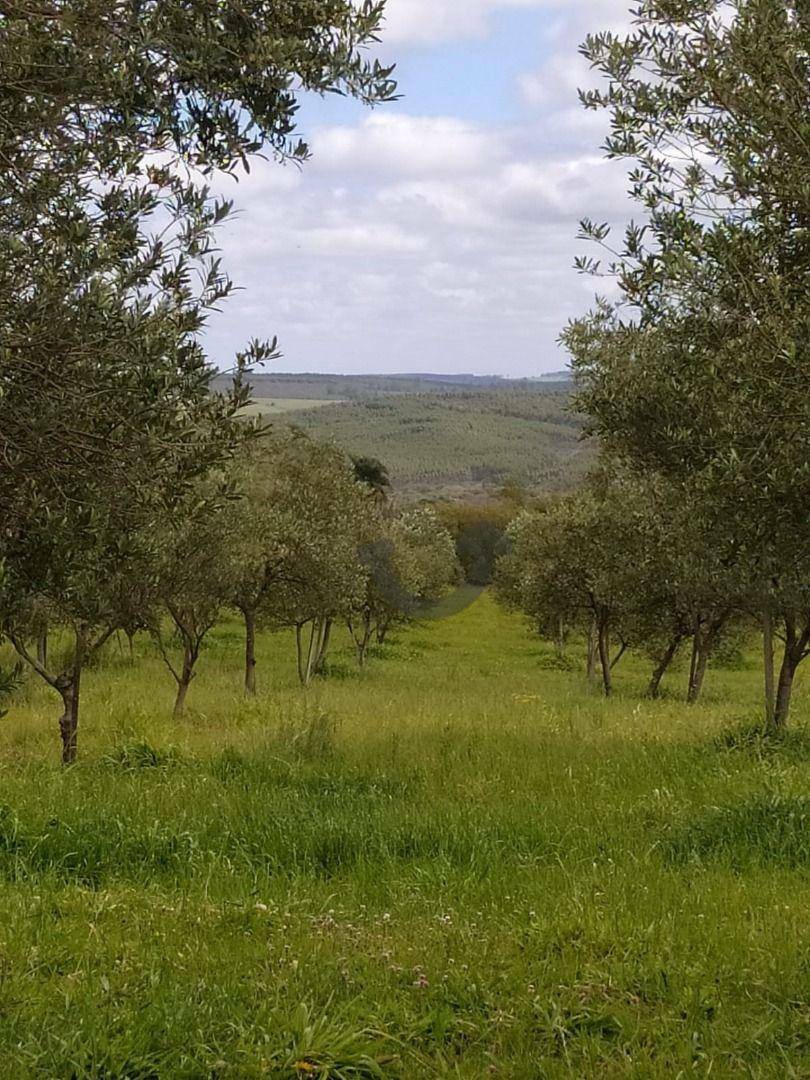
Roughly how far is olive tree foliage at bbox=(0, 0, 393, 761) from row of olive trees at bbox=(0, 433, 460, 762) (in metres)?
0.11

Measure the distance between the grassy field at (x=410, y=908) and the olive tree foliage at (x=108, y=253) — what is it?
2532 mm

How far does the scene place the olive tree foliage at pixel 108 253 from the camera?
4.02 meters

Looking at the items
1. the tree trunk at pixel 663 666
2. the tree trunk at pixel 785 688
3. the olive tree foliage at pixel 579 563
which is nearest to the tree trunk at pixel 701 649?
the tree trunk at pixel 663 666

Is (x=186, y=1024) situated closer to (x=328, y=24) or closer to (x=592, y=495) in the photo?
(x=328, y=24)

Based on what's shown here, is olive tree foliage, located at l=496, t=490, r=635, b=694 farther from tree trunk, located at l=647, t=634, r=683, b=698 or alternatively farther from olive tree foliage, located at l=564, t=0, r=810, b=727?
olive tree foliage, located at l=564, t=0, r=810, b=727

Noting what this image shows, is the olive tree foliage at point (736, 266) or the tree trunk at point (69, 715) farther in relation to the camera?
the tree trunk at point (69, 715)

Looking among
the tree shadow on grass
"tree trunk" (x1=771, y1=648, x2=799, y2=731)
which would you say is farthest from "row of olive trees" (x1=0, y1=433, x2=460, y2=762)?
"tree trunk" (x1=771, y1=648, x2=799, y2=731)

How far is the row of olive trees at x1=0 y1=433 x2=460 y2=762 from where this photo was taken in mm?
4738

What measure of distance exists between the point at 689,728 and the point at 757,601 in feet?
8.50

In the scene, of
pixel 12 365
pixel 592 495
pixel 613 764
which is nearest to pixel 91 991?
pixel 12 365

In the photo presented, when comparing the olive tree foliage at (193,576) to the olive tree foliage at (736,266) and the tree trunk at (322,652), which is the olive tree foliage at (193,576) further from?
the tree trunk at (322,652)

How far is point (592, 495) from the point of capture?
26.2m

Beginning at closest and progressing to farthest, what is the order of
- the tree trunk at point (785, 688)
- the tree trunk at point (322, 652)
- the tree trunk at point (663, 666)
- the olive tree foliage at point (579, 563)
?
the tree trunk at point (785, 688)
the olive tree foliage at point (579, 563)
the tree trunk at point (663, 666)
the tree trunk at point (322, 652)

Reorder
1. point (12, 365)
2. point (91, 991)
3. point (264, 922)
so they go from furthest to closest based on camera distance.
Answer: point (264, 922) → point (91, 991) → point (12, 365)
